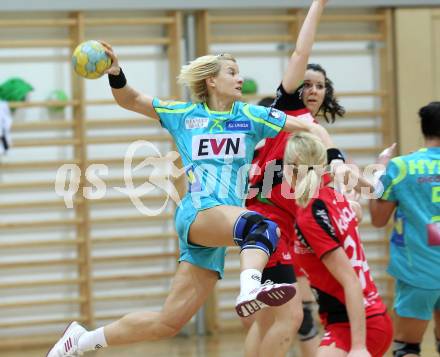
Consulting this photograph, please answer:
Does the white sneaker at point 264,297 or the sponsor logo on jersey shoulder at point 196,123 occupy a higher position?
the sponsor logo on jersey shoulder at point 196,123

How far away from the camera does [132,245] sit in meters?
8.00

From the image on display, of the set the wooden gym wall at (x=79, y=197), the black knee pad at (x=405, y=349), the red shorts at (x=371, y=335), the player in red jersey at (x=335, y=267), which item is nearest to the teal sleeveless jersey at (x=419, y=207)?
the black knee pad at (x=405, y=349)

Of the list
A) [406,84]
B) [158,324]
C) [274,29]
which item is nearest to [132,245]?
[274,29]

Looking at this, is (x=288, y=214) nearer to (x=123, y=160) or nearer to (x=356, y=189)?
(x=356, y=189)

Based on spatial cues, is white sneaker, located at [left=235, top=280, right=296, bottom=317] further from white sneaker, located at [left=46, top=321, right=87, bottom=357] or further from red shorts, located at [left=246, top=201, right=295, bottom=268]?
white sneaker, located at [left=46, top=321, right=87, bottom=357]

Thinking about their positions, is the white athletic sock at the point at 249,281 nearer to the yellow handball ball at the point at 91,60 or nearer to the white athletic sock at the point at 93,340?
the white athletic sock at the point at 93,340

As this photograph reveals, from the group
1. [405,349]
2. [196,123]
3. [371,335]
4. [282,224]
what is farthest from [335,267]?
[282,224]

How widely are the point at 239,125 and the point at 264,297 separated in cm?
94

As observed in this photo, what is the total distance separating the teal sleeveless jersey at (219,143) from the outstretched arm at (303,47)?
34 cm

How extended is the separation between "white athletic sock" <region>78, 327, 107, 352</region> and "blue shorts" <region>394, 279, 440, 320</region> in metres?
1.44

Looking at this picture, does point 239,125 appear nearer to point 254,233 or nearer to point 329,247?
point 254,233

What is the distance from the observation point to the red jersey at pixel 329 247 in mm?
3578

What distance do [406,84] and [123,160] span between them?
9.54 feet

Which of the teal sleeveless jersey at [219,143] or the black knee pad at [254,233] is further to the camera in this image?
the teal sleeveless jersey at [219,143]
